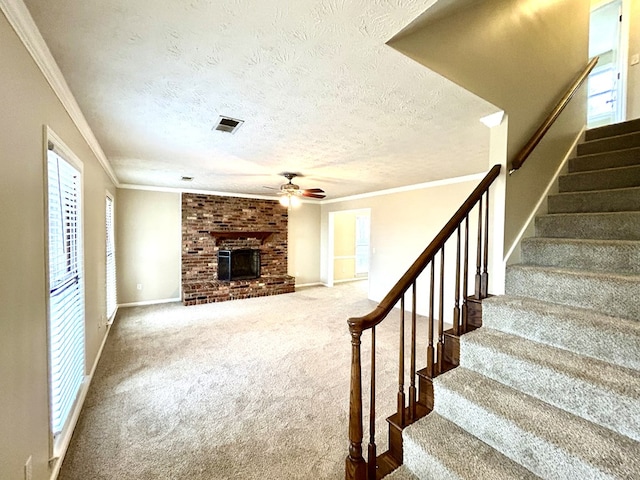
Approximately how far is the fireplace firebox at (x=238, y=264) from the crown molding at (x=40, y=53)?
13.2ft

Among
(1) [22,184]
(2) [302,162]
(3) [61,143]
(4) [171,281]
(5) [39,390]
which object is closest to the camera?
(1) [22,184]

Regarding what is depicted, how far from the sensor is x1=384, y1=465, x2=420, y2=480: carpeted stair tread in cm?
145

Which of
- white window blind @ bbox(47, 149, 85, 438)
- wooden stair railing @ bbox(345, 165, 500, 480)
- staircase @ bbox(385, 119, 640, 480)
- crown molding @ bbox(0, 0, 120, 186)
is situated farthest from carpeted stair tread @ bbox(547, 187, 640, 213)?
white window blind @ bbox(47, 149, 85, 438)

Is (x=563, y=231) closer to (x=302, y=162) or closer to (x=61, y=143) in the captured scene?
(x=302, y=162)

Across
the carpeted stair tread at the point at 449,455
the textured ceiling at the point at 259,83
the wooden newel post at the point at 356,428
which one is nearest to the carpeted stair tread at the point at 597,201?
the textured ceiling at the point at 259,83

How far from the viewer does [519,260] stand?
223 cm

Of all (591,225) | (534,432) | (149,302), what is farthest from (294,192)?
(149,302)

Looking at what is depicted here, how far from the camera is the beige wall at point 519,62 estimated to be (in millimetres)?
1672

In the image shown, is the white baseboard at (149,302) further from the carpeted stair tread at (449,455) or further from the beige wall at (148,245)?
the carpeted stair tread at (449,455)

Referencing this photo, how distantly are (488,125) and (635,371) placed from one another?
1.76m

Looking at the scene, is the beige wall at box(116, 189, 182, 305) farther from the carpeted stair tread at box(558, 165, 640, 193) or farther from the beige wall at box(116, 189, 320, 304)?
the carpeted stair tread at box(558, 165, 640, 193)

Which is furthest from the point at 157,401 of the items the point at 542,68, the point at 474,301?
the point at 542,68

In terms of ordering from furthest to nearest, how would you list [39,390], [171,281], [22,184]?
[171,281] → [39,390] → [22,184]

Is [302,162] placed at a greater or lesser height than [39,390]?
greater
